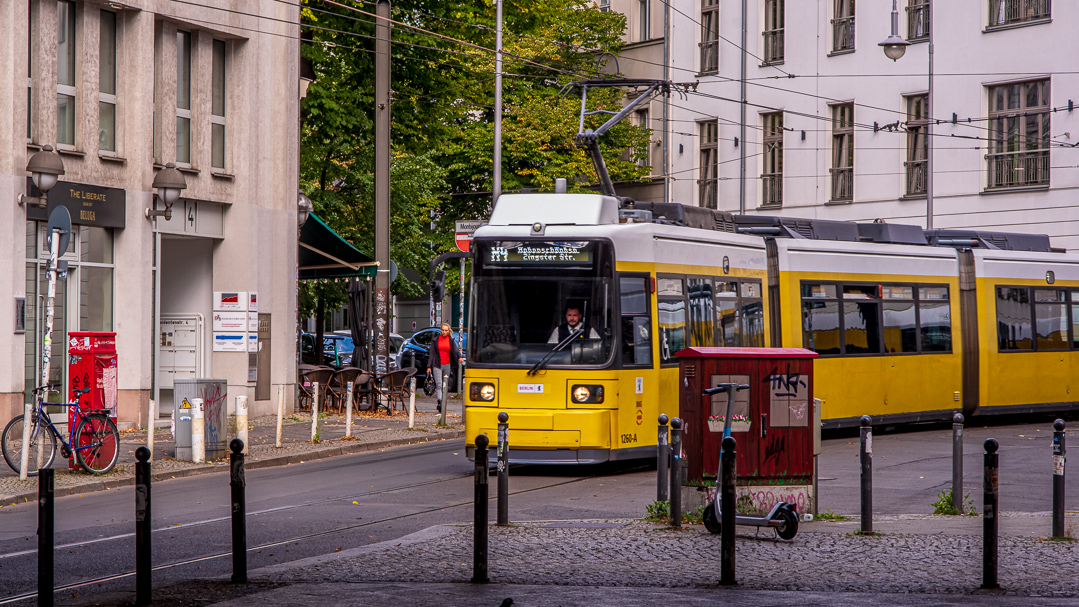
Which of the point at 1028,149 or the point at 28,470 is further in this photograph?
the point at 1028,149

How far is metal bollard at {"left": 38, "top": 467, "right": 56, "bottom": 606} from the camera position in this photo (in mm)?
7215

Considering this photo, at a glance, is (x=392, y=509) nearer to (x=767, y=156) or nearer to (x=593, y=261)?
(x=593, y=261)

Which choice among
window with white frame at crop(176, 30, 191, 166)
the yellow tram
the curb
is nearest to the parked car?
window with white frame at crop(176, 30, 191, 166)

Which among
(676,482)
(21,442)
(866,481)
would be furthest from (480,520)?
(21,442)

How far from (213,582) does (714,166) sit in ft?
133

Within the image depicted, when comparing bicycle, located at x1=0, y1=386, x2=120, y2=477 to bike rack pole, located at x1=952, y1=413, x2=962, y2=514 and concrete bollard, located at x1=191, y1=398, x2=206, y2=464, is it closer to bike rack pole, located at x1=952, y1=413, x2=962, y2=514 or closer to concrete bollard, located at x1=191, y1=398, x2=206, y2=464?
concrete bollard, located at x1=191, y1=398, x2=206, y2=464

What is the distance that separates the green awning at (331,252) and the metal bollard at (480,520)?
59.3ft

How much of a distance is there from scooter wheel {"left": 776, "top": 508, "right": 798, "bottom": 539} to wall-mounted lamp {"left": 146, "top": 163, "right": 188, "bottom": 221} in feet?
46.5

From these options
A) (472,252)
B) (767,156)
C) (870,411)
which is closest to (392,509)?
(472,252)

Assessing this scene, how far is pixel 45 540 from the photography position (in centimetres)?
726

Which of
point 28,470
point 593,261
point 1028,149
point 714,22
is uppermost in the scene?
point 714,22

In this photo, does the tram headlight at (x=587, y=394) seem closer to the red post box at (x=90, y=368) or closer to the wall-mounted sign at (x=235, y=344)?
the red post box at (x=90, y=368)

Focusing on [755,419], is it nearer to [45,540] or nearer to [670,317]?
[670,317]

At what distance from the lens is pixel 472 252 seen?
15.4m
